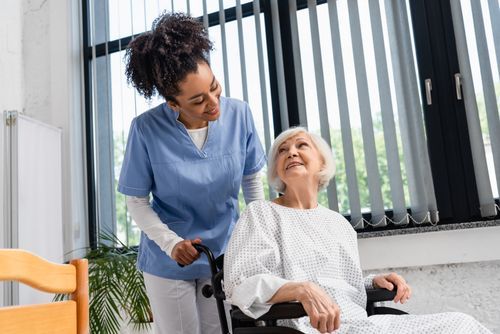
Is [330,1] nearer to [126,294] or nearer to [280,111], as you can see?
[280,111]

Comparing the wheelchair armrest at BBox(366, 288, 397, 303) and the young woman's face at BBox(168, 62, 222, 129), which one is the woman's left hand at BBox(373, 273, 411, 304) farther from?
the young woman's face at BBox(168, 62, 222, 129)

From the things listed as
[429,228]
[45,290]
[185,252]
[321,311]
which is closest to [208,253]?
[185,252]

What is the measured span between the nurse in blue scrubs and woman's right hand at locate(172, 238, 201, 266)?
52 mm

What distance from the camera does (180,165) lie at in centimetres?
163

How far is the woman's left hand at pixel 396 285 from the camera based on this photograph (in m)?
1.51

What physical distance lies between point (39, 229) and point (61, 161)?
18.8 inches

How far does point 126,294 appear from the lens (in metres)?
2.60

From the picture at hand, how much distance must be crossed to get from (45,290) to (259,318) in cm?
56

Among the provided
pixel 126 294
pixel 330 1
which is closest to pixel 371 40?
pixel 330 1

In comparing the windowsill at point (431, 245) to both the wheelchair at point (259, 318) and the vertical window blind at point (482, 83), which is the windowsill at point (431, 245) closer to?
the vertical window blind at point (482, 83)

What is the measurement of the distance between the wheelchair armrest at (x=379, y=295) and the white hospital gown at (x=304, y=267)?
0.02 meters

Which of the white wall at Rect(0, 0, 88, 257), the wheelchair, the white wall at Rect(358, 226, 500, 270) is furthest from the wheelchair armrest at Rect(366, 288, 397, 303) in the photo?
the white wall at Rect(0, 0, 88, 257)

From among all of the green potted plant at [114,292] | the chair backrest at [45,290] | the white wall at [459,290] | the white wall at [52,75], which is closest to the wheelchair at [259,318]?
the chair backrest at [45,290]

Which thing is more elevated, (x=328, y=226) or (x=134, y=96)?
(x=134, y=96)
